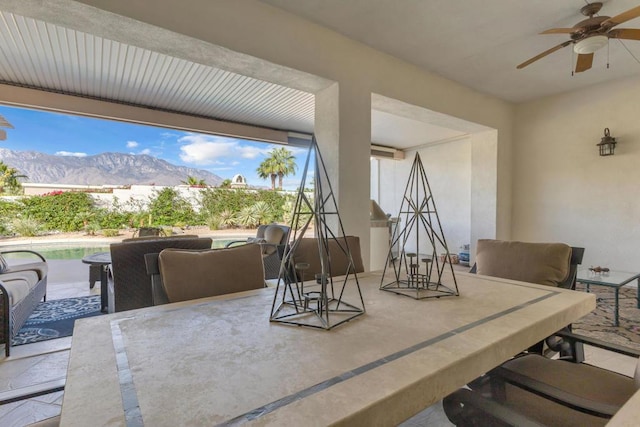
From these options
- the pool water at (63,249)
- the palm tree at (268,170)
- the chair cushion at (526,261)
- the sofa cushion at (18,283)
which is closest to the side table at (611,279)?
the chair cushion at (526,261)

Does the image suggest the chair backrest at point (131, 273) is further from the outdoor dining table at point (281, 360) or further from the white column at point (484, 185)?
the white column at point (484, 185)

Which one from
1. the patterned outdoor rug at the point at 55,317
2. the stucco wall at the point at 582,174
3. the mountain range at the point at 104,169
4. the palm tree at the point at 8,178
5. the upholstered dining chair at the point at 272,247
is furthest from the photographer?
the mountain range at the point at 104,169

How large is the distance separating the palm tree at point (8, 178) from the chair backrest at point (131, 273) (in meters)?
5.97

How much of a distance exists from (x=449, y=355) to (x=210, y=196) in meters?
8.22

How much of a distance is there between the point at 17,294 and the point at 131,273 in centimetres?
99

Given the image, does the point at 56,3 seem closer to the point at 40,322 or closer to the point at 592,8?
the point at 40,322

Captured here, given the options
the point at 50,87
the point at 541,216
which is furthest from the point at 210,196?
the point at 541,216

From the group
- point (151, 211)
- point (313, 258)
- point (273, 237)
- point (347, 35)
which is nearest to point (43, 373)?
point (313, 258)

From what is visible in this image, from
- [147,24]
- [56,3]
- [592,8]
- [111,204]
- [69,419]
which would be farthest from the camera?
[111,204]

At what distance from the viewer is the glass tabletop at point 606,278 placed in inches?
107

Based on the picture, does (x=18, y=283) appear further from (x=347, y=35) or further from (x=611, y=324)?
(x=611, y=324)

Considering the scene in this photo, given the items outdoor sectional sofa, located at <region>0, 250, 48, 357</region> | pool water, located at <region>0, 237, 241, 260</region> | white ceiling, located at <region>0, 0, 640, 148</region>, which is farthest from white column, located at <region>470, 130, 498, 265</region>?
outdoor sectional sofa, located at <region>0, 250, 48, 357</region>

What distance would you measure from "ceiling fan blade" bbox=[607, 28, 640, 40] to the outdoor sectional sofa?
4967 mm

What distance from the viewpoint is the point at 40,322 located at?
2887 mm
